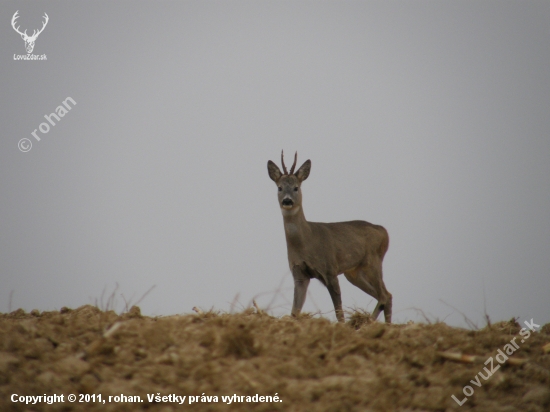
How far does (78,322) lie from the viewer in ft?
19.7

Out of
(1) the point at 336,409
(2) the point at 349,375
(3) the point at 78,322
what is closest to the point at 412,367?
(2) the point at 349,375

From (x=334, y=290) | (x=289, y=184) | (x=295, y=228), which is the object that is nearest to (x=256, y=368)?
(x=334, y=290)

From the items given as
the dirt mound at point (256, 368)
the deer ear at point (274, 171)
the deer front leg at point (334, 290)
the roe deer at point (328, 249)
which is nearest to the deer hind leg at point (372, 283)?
the roe deer at point (328, 249)

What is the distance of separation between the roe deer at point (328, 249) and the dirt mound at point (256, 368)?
3.66 metres

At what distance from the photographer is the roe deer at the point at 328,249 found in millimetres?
10570

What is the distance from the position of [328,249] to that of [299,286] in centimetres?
84

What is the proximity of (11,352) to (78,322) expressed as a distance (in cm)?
88

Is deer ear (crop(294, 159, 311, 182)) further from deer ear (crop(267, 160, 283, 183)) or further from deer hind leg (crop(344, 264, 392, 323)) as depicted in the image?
deer hind leg (crop(344, 264, 392, 323))

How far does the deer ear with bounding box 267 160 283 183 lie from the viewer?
38.1ft

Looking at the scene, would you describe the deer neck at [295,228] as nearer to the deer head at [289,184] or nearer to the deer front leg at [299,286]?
the deer head at [289,184]

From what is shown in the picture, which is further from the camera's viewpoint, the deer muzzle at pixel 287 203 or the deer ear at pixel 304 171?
the deer ear at pixel 304 171

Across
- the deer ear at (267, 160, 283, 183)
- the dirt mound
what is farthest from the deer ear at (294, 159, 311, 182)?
the dirt mound

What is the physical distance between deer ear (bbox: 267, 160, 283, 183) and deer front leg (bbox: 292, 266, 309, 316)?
1892 mm

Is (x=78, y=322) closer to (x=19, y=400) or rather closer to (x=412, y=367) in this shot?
(x=19, y=400)
